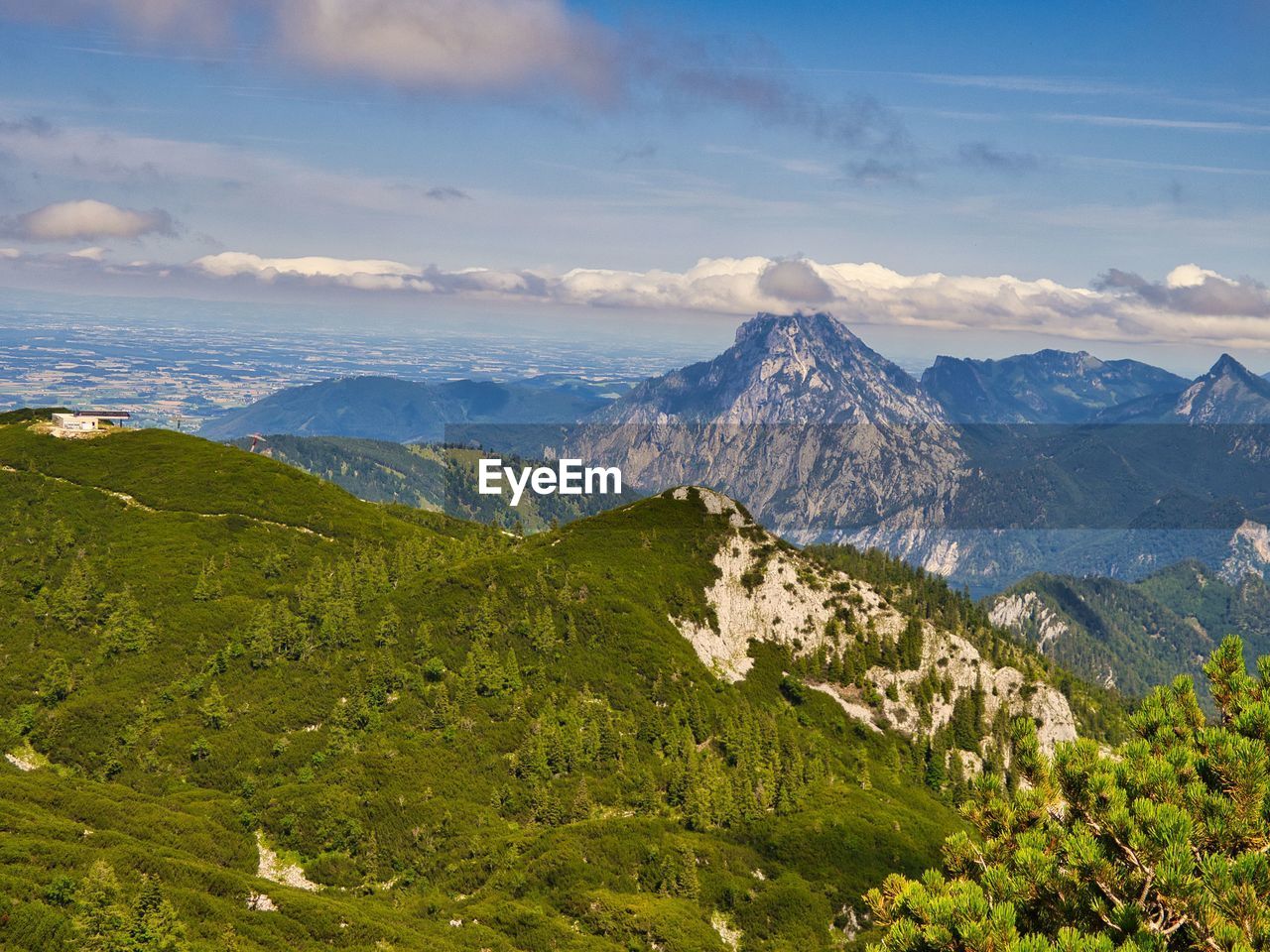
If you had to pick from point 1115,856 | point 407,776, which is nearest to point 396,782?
point 407,776

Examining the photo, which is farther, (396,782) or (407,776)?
(407,776)

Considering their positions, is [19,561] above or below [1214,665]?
below

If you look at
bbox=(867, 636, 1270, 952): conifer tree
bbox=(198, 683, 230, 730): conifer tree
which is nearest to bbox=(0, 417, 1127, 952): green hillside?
bbox=(198, 683, 230, 730): conifer tree

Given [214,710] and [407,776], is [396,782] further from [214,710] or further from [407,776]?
[214,710]

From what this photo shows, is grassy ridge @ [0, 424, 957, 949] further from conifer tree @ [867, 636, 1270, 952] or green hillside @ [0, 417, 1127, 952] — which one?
conifer tree @ [867, 636, 1270, 952]

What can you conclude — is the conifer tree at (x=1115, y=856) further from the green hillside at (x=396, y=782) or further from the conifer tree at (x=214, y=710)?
the conifer tree at (x=214, y=710)

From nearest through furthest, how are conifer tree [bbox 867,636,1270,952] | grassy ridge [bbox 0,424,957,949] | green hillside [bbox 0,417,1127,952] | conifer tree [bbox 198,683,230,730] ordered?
conifer tree [bbox 867,636,1270,952]
green hillside [bbox 0,417,1127,952]
grassy ridge [bbox 0,424,957,949]
conifer tree [bbox 198,683,230,730]

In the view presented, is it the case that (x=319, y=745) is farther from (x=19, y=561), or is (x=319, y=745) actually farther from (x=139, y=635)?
(x=19, y=561)

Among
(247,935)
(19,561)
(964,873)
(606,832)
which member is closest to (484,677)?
(606,832)

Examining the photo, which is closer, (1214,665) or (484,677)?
(1214,665)
